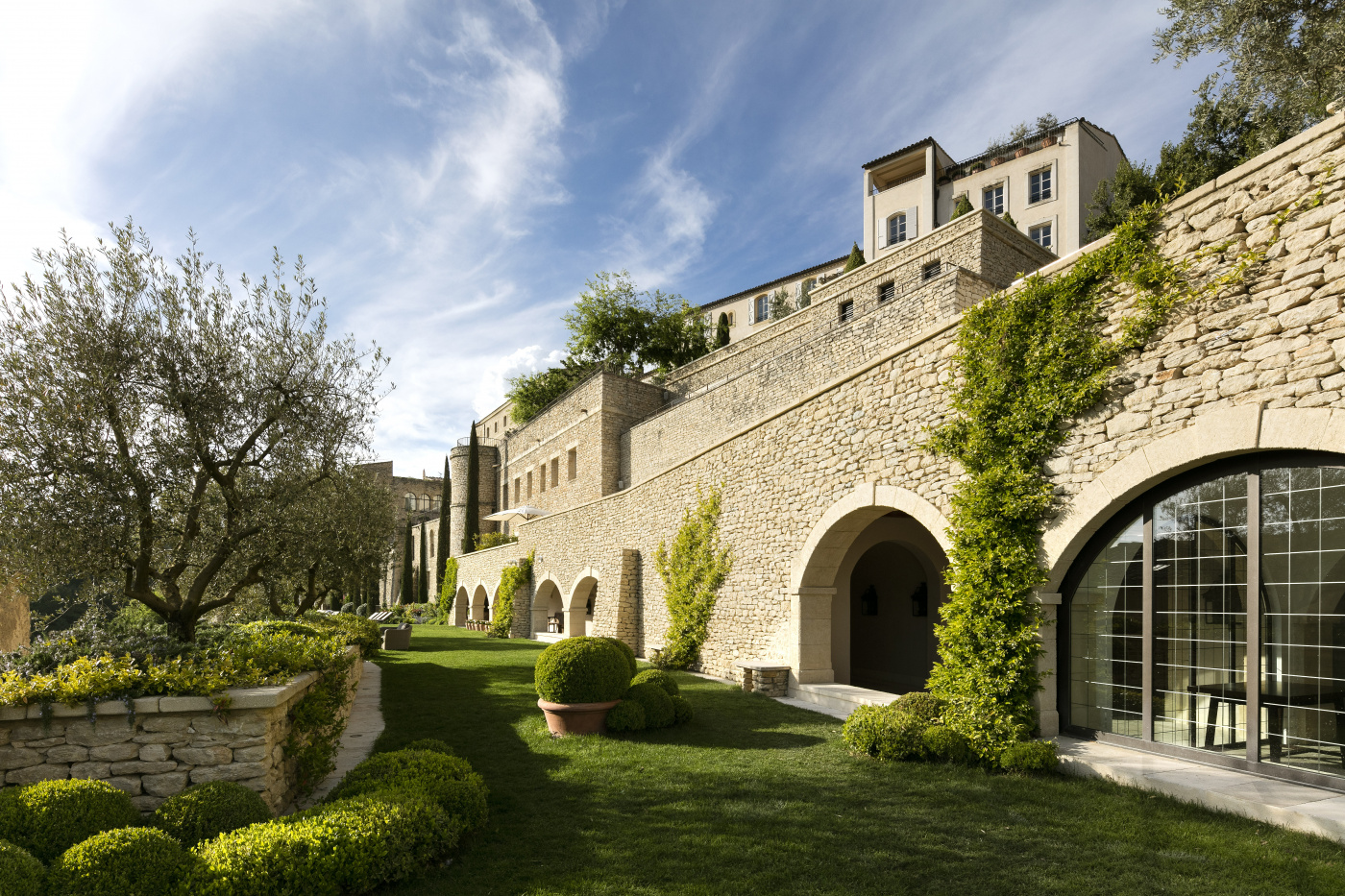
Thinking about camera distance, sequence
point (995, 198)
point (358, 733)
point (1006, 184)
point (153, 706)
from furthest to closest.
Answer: point (995, 198) → point (1006, 184) → point (358, 733) → point (153, 706)

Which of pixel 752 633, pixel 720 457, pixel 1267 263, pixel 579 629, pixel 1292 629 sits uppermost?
pixel 1267 263

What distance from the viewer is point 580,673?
7805 millimetres

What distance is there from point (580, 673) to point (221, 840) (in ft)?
13.8

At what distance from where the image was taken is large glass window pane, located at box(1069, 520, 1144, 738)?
6230 millimetres

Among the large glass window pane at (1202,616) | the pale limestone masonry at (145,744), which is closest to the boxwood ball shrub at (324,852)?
the pale limestone masonry at (145,744)

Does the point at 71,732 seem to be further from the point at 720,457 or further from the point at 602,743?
the point at 720,457

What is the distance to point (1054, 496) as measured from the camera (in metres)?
6.59

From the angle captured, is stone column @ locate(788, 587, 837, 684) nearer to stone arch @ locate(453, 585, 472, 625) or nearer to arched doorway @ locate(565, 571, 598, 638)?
arched doorway @ locate(565, 571, 598, 638)

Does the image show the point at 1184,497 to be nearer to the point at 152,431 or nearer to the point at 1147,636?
the point at 1147,636

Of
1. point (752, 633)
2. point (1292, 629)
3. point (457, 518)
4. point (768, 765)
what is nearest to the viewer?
point (1292, 629)

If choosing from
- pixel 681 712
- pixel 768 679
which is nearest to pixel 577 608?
pixel 768 679

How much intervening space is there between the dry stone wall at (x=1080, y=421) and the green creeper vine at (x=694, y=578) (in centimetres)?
28

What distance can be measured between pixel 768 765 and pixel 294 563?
541 centimetres

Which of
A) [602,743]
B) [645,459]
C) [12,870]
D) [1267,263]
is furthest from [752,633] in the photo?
[645,459]
